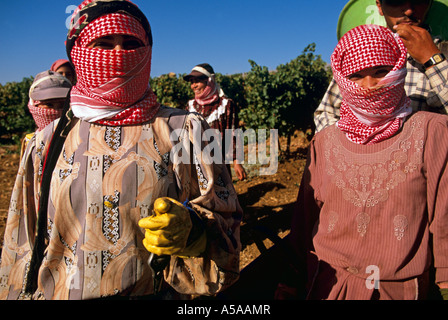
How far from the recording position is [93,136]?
4.69ft

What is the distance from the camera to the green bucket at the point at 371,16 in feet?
7.15

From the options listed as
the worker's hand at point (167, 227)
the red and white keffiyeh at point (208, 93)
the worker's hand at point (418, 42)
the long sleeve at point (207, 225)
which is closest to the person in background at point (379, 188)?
the worker's hand at point (418, 42)

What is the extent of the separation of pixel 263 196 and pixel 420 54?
520cm

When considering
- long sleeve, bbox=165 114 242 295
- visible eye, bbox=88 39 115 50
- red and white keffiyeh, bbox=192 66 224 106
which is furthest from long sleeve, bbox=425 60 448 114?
red and white keffiyeh, bbox=192 66 224 106

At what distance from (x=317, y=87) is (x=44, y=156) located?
34.0 feet

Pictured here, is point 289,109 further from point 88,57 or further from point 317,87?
point 88,57

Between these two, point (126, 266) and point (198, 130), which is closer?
point (126, 266)

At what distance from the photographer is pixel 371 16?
2359 mm

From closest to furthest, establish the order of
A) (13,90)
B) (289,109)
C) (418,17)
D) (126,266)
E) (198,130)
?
1. (126,266)
2. (198,130)
3. (418,17)
4. (289,109)
5. (13,90)

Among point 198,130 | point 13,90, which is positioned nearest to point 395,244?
point 198,130

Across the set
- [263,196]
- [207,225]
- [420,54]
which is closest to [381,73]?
[420,54]

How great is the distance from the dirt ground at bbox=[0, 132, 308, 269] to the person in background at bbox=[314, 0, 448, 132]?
2.12 meters

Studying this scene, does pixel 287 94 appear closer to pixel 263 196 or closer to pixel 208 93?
pixel 263 196

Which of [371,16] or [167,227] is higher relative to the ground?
[371,16]
